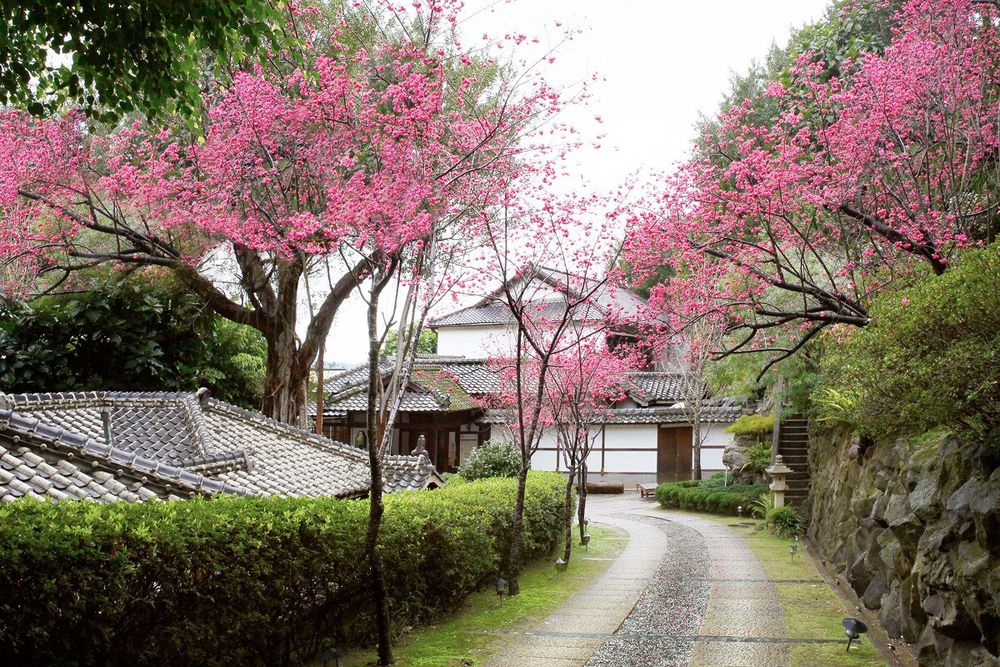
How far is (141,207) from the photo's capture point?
1495cm

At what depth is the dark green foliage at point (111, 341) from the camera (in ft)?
63.7

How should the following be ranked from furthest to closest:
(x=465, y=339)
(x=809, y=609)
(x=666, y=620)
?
(x=465, y=339) < (x=809, y=609) < (x=666, y=620)

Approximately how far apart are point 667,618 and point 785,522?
8.47 metres

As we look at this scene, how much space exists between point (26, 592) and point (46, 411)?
8249 millimetres

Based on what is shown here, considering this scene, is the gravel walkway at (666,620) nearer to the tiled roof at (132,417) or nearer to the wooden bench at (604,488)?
the tiled roof at (132,417)

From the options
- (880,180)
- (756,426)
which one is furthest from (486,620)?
(756,426)

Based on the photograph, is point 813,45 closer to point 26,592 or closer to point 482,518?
point 482,518

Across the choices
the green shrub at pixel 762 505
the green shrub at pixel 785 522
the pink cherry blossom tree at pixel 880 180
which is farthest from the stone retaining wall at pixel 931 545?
the green shrub at pixel 762 505

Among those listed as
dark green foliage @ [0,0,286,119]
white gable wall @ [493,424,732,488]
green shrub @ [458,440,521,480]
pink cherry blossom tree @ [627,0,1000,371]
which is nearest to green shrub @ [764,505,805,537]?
green shrub @ [458,440,521,480]

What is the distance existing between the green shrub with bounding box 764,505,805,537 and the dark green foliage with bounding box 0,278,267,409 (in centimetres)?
1385

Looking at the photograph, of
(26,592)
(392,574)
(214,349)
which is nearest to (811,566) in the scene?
(392,574)

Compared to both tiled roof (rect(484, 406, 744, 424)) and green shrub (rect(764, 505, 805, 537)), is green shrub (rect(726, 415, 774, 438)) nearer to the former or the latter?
tiled roof (rect(484, 406, 744, 424))

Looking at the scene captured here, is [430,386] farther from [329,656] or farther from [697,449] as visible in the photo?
[329,656]

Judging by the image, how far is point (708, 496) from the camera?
23.2 m
